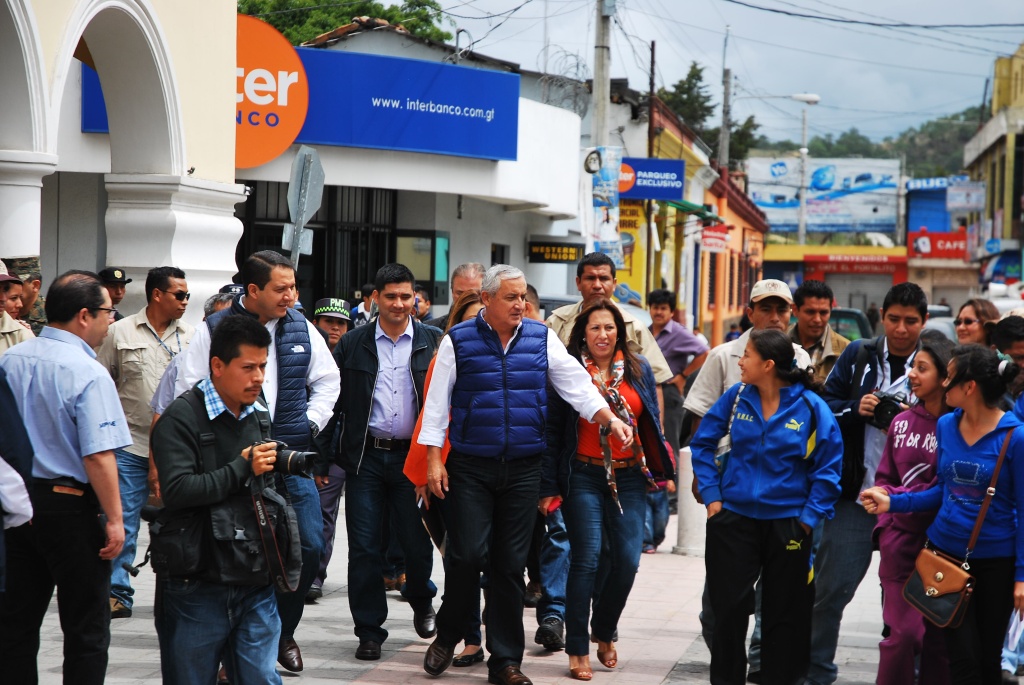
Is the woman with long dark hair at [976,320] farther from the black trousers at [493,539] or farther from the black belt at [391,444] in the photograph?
the black belt at [391,444]

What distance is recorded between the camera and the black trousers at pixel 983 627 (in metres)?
5.44

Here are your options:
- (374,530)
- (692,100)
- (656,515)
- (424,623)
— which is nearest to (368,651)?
(424,623)

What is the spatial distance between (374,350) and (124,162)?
4.29m

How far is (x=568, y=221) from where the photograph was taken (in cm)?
2661

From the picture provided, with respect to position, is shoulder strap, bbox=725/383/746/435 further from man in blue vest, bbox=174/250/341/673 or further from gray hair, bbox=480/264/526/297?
man in blue vest, bbox=174/250/341/673

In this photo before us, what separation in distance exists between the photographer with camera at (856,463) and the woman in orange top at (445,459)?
1779 mm

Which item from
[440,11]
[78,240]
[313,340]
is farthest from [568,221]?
[313,340]

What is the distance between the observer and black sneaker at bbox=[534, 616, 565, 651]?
7129mm

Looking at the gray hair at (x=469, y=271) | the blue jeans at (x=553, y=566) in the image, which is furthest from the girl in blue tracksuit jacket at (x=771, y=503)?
the gray hair at (x=469, y=271)

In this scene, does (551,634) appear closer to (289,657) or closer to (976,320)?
(289,657)

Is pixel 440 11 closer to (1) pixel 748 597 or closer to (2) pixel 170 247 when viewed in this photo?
(2) pixel 170 247

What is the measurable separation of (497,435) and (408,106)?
12.4 metres

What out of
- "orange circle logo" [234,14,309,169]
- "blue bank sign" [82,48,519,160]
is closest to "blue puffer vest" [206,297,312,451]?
"orange circle logo" [234,14,309,169]

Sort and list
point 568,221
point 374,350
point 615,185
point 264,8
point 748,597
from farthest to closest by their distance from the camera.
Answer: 1. point 568,221
2. point 264,8
3. point 615,185
4. point 374,350
5. point 748,597
